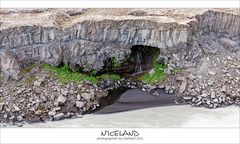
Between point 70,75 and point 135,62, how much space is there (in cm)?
240

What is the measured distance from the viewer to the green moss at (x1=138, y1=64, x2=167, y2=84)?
16.5 meters

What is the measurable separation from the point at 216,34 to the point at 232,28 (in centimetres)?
60

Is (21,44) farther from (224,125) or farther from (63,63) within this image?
(224,125)

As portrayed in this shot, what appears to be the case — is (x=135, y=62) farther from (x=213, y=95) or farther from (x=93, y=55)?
(x=213, y=95)

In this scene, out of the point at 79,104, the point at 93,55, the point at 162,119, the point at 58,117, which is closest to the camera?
the point at 58,117

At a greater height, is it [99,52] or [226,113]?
[99,52]

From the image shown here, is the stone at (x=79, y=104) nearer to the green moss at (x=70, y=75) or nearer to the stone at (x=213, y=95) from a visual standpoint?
the green moss at (x=70, y=75)

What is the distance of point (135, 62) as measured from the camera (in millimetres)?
17094

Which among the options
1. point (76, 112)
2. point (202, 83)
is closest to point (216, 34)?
point (202, 83)

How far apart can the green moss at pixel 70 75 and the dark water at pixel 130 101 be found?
2.45ft

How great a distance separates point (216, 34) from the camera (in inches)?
697

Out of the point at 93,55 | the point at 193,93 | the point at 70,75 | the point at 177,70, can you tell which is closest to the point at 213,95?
the point at 193,93

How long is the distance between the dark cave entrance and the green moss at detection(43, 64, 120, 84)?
17.9 inches

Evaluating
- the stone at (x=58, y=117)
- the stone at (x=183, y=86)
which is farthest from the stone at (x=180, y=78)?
the stone at (x=58, y=117)
